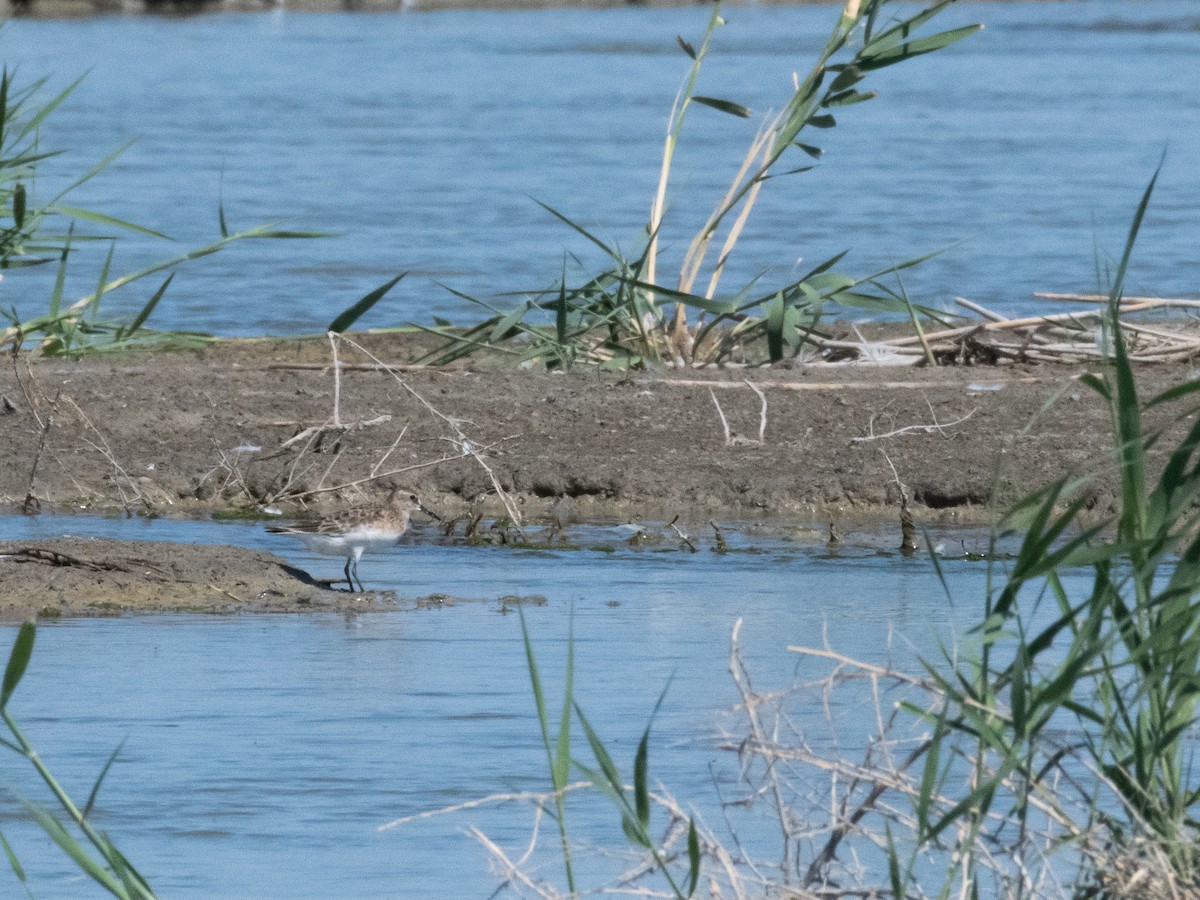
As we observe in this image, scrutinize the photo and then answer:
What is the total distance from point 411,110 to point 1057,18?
39856mm

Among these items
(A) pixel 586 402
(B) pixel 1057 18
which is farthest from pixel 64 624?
(B) pixel 1057 18

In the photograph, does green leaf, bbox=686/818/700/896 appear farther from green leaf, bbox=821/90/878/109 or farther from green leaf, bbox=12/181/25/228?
green leaf, bbox=821/90/878/109

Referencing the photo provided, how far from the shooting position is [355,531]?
723cm

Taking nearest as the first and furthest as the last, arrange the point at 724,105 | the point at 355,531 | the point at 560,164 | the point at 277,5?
the point at 355,531 < the point at 724,105 < the point at 560,164 < the point at 277,5

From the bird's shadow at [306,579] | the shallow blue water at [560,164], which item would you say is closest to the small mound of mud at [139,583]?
the bird's shadow at [306,579]

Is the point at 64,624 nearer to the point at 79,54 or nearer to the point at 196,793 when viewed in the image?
the point at 196,793

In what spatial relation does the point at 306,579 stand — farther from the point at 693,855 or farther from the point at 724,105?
the point at 693,855

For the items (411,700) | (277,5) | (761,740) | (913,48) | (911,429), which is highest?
(913,48)

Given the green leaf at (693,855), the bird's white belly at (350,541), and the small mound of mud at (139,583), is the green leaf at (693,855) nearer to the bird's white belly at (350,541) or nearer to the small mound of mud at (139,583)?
the small mound of mud at (139,583)

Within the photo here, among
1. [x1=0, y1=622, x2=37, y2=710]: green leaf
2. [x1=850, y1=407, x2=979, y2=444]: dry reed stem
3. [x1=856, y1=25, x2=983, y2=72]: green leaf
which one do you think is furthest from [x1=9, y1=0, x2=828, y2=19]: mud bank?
[x1=0, y1=622, x2=37, y2=710]: green leaf

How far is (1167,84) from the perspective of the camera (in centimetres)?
3659

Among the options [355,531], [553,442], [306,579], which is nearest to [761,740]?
[355,531]

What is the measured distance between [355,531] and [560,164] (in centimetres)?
1763

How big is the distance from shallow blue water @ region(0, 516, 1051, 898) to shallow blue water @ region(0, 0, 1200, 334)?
278cm
